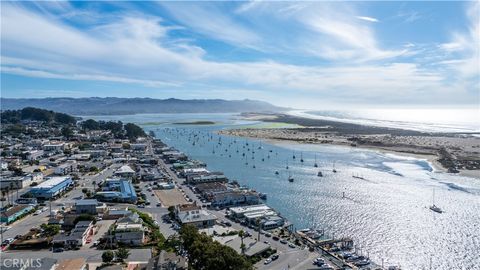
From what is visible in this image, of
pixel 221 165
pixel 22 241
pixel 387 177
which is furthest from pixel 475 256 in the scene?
pixel 221 165

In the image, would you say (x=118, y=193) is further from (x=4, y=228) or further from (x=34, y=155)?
(x=34, y=155)

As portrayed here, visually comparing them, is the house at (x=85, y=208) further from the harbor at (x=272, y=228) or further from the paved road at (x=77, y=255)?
the harbor at (x=272, y=228)

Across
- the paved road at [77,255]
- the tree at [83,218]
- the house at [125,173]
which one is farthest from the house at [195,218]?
the house at [125,173]

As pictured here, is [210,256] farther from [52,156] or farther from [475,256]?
[52,156]

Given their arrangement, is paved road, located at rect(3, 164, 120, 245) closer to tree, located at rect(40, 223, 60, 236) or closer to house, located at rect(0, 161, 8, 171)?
tree, located at rect(40, 223, 60, 236)

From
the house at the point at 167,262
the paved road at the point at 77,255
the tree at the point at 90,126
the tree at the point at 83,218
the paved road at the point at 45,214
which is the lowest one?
the paved road at the point at 45,214

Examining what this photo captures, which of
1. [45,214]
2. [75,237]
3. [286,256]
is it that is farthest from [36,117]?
[286,256]
